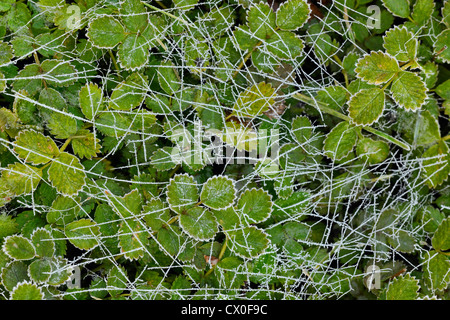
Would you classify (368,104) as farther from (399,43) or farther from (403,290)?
(403,290)

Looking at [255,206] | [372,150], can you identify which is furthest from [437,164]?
[255,206]

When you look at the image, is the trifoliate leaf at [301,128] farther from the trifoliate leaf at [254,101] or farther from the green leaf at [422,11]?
the green leaf at [422,11]

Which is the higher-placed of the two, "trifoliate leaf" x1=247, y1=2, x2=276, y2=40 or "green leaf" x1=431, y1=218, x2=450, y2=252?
"trifoliate leaf" x1=247, y1=2, x2=276, y2=40

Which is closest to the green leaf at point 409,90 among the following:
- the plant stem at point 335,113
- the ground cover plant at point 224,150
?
the ground cover plant at point 224,150

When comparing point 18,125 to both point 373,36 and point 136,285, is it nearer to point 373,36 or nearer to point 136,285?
point 136,285

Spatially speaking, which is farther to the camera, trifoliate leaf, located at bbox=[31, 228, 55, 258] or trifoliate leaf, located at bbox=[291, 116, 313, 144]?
trifoliate leaf, located at bbox=[291, 116, 313, 144]

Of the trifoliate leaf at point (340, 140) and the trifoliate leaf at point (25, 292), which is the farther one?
the trifoliate leaf at point (340, 140)

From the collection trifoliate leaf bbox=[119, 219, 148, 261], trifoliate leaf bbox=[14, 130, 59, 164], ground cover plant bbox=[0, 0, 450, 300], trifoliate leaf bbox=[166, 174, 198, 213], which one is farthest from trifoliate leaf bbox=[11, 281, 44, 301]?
trifoliate leaf bbox=[166, 174, 198, 213]

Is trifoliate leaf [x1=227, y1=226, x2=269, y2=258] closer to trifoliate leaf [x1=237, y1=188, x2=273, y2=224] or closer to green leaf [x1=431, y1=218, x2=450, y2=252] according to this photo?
trifoliate leaf [x1=237, y1=188, x2=273, y2=224]
